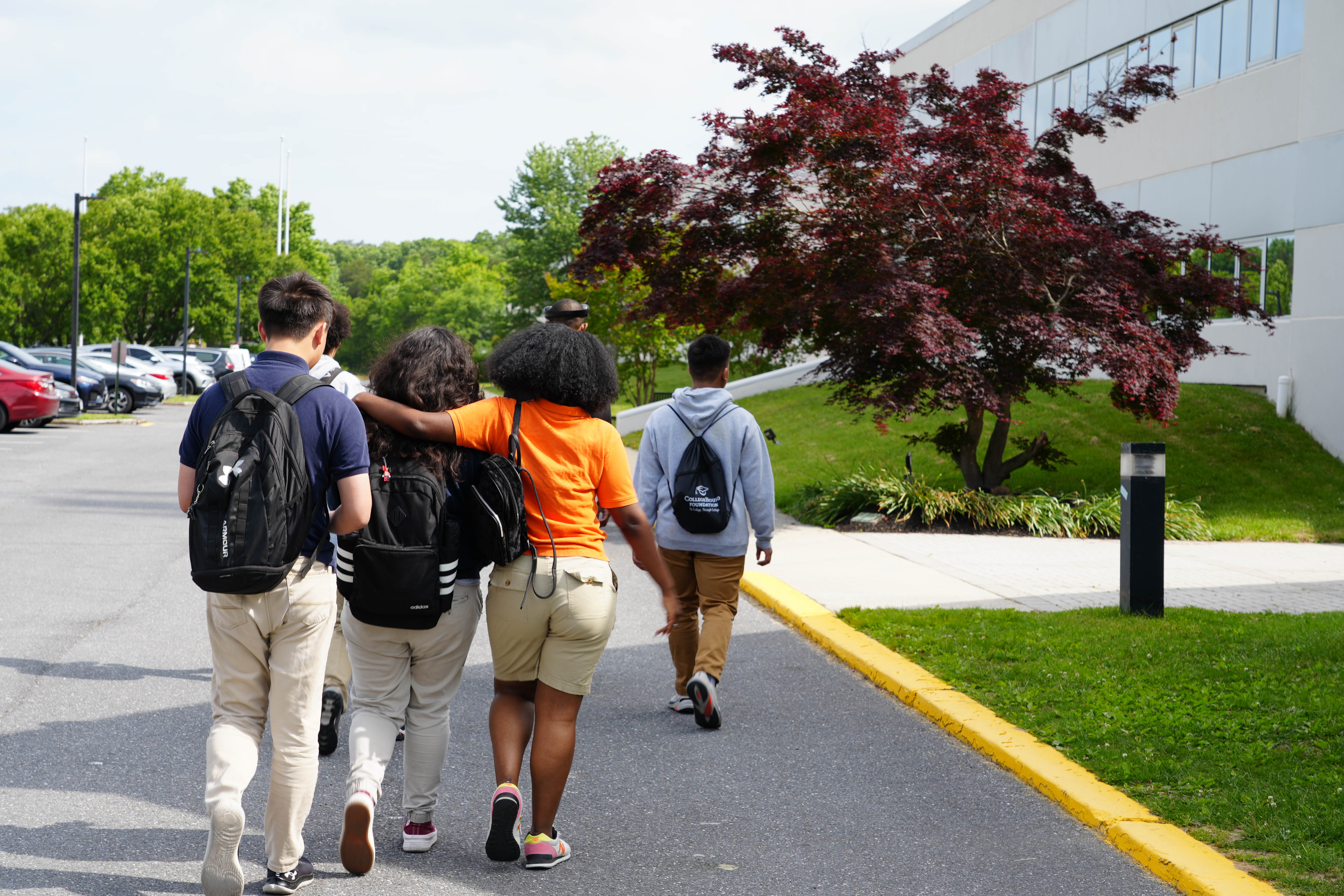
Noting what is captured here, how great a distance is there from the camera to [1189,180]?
22688 mm

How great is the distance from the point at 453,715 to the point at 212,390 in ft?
8.94

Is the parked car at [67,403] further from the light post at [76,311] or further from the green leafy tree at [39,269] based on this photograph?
the green leafy tree at [39,269]

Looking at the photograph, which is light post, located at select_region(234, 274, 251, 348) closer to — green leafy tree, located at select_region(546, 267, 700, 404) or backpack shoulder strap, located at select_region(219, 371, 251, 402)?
green leafy tree, located at select_region(546, 267, 700, 404)

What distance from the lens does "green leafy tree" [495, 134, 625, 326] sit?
2382 inches

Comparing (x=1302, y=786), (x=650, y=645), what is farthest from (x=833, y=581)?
(x=1302, y=786)

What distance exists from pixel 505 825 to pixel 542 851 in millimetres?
152

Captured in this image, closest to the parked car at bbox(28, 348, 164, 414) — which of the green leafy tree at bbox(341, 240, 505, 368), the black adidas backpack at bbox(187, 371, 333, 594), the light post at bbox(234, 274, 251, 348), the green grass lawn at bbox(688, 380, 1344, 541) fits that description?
the light post at bbox(234, 274, 251, 348)

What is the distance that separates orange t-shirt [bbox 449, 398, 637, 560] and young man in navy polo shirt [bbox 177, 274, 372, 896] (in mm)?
444

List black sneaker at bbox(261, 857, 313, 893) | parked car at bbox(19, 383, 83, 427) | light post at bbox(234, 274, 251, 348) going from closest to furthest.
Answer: black sneaker at bbox(261, 857, 313, 893)
parked car at bbox(19, 383, 83, 427)
light post at bbox(234, 274, 251, 348)

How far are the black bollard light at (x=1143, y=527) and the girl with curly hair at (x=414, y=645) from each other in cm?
502

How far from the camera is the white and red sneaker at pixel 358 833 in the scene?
12.0 feet

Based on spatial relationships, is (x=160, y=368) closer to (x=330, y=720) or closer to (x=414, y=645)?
(x=330, y=720)

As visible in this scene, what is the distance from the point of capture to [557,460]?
3.94m

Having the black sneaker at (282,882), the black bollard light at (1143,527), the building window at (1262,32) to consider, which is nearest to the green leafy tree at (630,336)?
the building window at (1262,32)
